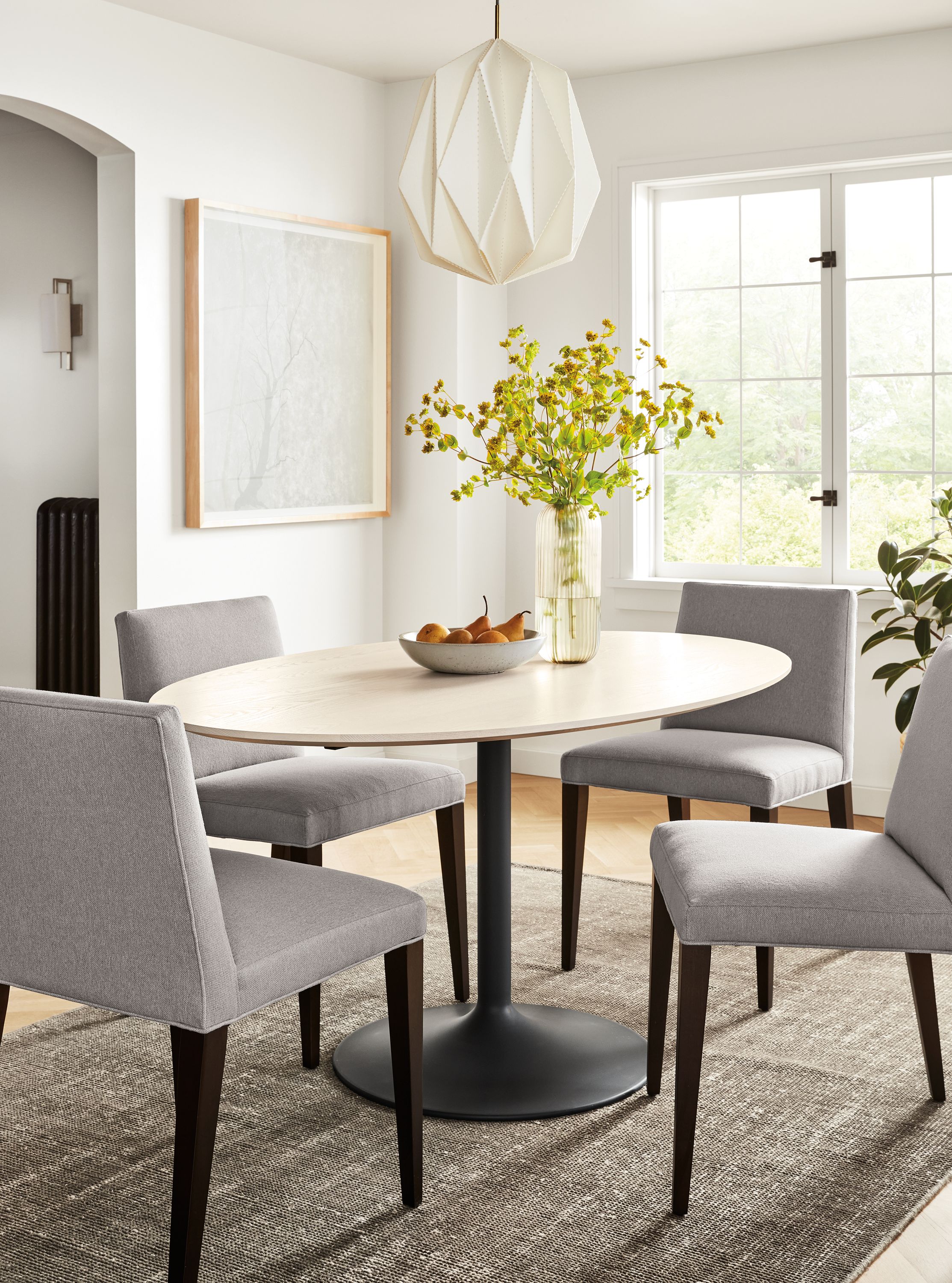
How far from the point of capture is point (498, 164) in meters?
2.40

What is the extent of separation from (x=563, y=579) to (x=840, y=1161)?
1.21m

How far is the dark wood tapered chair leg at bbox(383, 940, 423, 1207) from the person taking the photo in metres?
2.18

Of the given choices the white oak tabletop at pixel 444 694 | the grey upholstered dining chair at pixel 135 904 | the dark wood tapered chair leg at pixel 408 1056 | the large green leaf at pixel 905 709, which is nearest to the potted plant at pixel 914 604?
the large green leaf at pixel 905 709

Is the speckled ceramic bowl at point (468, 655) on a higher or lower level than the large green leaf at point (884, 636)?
higher

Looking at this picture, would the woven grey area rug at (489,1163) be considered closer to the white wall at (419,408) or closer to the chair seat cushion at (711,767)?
the chair seat cushion at (711,767)

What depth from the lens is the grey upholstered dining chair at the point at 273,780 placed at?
2803 millimetres

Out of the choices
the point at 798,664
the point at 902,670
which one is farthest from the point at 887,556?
the point at 798,664

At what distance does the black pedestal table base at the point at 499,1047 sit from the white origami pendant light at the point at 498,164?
3.07 ft

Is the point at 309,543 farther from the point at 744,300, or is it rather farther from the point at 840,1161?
the point at 840,1161

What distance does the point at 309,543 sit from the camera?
5.06 meters

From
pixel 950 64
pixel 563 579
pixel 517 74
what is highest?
pixel 950 64

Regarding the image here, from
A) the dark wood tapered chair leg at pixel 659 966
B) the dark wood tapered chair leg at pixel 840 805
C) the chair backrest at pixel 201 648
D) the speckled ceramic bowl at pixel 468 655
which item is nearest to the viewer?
the dark wood tapered chair leg at pixel 659 966

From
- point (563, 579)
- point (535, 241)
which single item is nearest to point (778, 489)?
point (563, 579)

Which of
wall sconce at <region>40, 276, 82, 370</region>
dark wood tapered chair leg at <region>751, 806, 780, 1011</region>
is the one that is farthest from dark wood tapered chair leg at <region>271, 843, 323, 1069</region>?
wall sconce at <region>40, 276, 82, 370</region>
